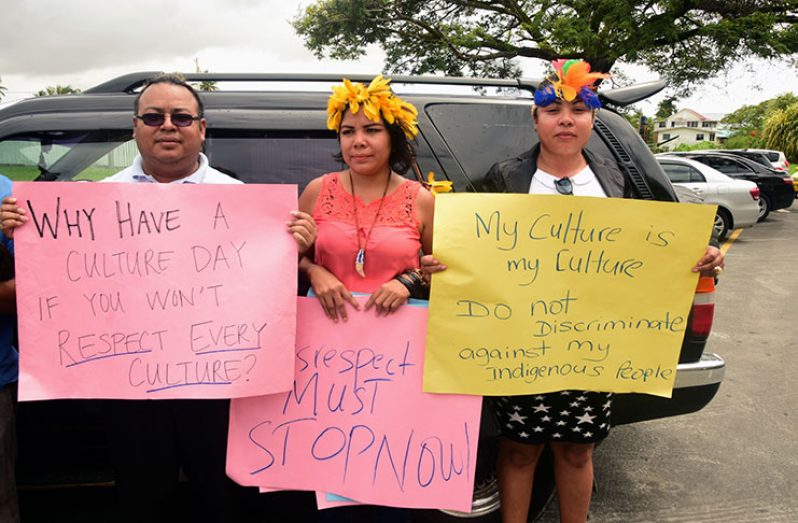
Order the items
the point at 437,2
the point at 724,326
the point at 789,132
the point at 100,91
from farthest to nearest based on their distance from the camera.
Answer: the point at 789,132 < the point at 437,2 < the point at 724,326 < the point at 100,91

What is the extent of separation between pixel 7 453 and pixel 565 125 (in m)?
2.14

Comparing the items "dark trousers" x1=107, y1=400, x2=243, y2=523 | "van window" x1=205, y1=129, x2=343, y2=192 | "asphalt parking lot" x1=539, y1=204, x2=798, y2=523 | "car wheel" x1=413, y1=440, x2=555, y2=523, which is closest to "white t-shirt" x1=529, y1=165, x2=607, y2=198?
"van window" x1=205, y1=129, x2=343, y2=192

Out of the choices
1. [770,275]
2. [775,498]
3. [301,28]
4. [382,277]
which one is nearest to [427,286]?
[382,277]

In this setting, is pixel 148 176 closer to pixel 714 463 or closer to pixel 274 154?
pixel 274 154

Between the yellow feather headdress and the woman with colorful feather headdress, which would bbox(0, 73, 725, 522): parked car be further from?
the yellow feather headdress

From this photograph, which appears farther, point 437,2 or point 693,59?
point 437,2

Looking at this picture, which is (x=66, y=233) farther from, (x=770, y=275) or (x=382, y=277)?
(x=770, y=275)

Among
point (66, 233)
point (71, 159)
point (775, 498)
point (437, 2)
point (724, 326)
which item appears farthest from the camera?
point (437, 2)

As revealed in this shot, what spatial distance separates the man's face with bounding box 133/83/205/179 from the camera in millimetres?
1764

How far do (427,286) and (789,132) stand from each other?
3958 cm

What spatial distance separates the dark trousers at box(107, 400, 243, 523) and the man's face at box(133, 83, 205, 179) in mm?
791

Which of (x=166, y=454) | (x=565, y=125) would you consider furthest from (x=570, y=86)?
(x=166, y=454)

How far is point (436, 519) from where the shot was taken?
2.27 meters

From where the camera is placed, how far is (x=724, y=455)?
323 centimetres
